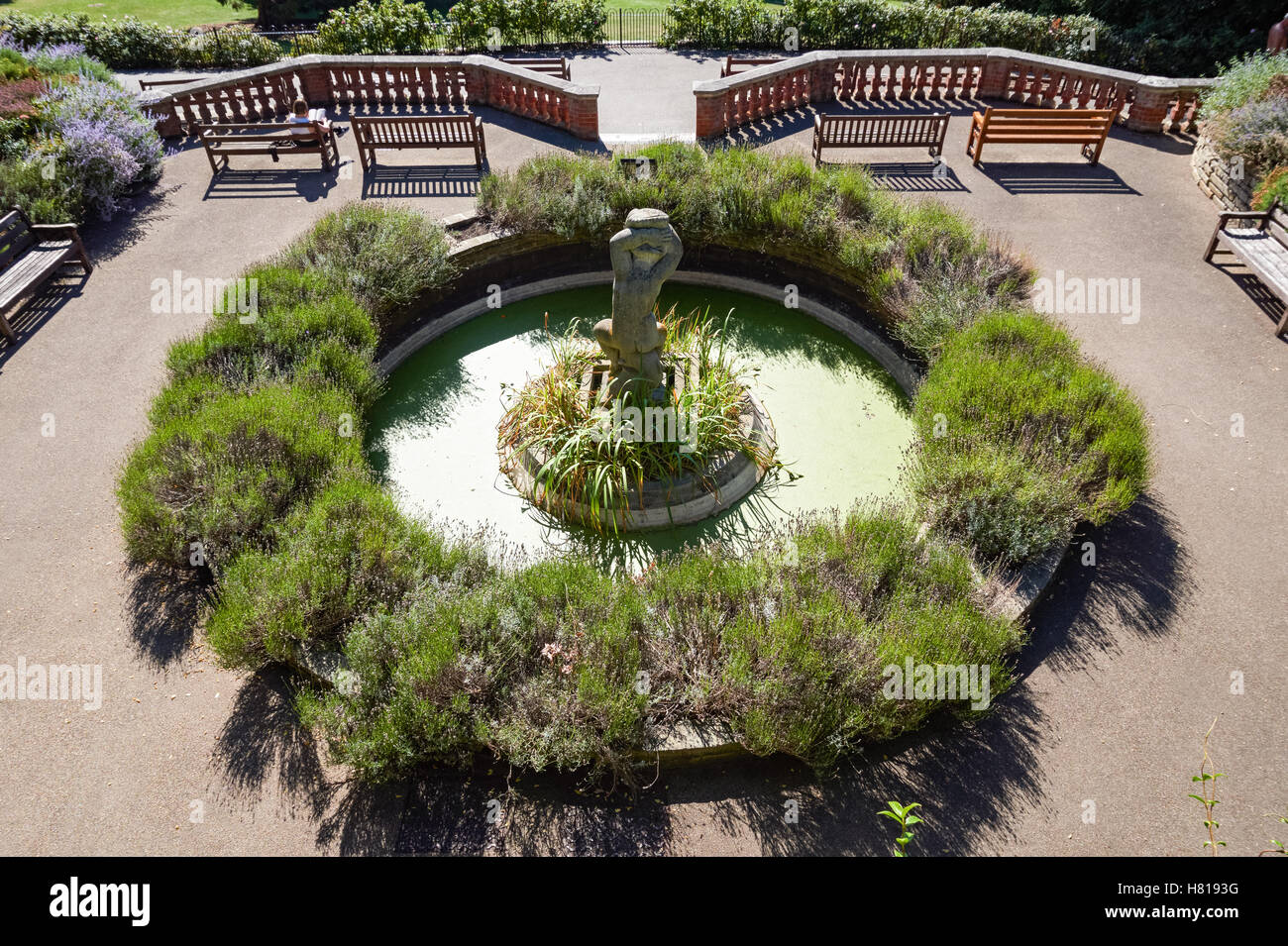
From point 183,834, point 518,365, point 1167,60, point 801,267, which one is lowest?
point 183,834

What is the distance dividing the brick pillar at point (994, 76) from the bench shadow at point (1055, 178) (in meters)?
3.40

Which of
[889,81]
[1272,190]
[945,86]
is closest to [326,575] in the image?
[1272,190]

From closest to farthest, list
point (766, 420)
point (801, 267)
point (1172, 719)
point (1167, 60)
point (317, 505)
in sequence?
point (1172, 719) → point (317, 505) → point (766, 420) → point (801, 267) → point (1167, 60)

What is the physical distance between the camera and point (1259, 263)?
1072 centimetres

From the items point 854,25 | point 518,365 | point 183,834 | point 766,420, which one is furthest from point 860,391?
point 854,25

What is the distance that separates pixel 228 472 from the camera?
24.1ft

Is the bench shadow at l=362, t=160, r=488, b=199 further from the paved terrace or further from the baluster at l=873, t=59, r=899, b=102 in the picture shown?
the baluster at l=873, t=59, r=899, b=102

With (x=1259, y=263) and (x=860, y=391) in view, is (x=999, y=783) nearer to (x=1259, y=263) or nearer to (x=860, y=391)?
(x=860, y=391)

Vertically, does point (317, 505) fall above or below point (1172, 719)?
above

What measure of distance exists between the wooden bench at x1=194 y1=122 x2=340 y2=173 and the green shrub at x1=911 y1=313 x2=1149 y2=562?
11956mm

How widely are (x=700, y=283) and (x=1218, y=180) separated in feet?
30.3

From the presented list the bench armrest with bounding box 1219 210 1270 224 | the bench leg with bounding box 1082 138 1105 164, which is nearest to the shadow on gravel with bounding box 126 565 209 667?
the bench armrest with bounding box 1219 210 1270 224

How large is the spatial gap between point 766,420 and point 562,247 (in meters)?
4.87

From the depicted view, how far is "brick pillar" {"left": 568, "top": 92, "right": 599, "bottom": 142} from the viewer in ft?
48.0
